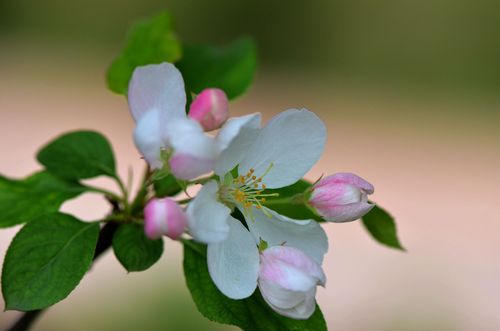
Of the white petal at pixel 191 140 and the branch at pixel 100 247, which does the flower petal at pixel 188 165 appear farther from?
the branch at pixel 100 247

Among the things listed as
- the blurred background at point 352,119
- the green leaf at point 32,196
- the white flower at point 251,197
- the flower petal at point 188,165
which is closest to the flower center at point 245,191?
the white flower at point 251,197

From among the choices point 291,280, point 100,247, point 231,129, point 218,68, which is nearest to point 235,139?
point 231,129

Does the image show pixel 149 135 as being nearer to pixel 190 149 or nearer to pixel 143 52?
pixel 190 149

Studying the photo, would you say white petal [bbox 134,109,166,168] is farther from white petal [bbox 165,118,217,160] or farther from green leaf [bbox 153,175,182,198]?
green leaf [bbox 153,175,182,198]

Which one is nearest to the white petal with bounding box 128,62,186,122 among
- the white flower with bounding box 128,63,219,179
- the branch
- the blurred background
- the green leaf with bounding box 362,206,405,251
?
the white flower with bounding box 128,63,219,179

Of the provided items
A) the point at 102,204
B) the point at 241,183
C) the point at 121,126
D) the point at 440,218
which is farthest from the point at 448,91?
the point at 241,183

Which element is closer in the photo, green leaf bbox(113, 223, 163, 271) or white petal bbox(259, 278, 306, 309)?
white petal bbox(259, 278, 306, 309)

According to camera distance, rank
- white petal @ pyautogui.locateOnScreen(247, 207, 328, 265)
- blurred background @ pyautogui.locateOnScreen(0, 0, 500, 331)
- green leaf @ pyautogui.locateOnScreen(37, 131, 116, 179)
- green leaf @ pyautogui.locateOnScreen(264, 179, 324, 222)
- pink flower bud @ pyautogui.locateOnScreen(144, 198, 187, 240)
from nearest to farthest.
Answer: pink flower bud @ pyautogui.locateOnScreen(144, 198, 187, 240) < white petal @ pyautogui.locateOnScreen(247, 207, 328, 265) < green leaf @ pyautogui.locateOnScreen(264, 179, 324, 222) < green leaf @ pyautogui.locateOnScreen(37, 131, 116, 179) < blurred background @ pyautogui.locateOnScreen(0, 0, 500, 331)
